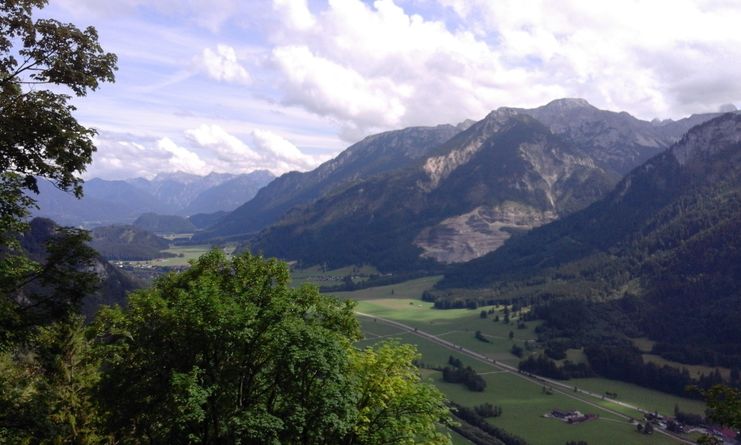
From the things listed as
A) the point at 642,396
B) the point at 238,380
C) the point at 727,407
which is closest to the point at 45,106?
the point at 238,380

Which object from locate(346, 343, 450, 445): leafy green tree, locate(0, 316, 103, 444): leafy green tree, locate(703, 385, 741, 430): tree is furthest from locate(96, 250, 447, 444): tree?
locate(703, 385, 741, 430): tree

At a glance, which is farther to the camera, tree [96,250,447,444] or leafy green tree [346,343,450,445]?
leafy green tree [346,343,450,445]

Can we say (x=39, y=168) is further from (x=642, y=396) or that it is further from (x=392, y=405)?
(x=642, y=396)

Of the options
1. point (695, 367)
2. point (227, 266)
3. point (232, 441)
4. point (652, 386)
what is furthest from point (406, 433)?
point (695, 367)

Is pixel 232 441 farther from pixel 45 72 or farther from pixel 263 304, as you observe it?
pixel 45 72

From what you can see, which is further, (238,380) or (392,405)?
(392,405)

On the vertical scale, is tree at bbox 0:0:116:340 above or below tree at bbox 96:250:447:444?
above

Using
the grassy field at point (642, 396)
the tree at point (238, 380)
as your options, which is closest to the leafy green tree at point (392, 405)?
the tree at point (238, 380)

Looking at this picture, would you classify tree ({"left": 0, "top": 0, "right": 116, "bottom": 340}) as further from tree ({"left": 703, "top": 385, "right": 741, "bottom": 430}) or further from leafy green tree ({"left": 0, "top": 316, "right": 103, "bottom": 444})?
tree ({"left": 703, "top": 385, "right": 741, "bottom": 430})

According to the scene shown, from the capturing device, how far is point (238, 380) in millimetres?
25859

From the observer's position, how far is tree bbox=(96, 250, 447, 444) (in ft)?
77.3

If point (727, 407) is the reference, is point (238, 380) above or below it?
below

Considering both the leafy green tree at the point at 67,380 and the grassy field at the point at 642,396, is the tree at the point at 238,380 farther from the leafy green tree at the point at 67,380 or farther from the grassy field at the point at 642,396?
the grassy field at the point at 642,396

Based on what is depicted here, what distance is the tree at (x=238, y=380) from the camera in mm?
23547
